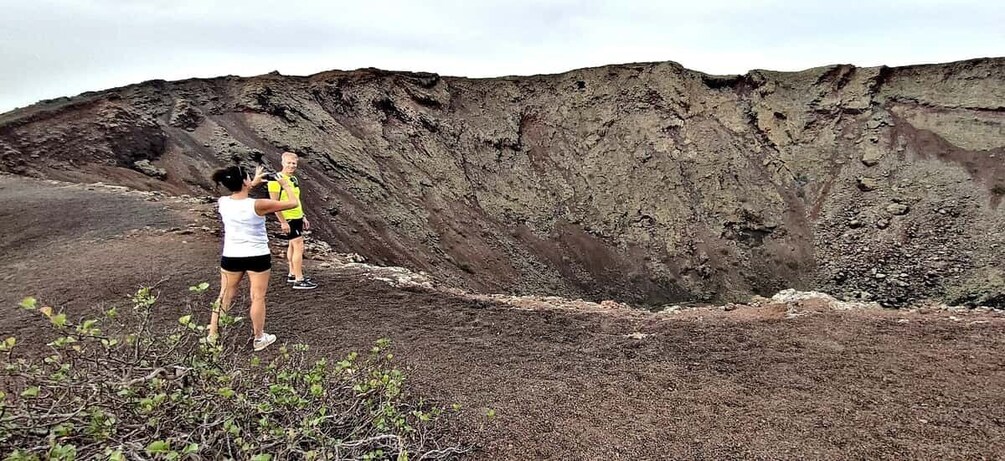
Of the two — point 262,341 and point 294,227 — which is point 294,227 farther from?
point 262,341

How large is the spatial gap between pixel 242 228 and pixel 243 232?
0.03 metres

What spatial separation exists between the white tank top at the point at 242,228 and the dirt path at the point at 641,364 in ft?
2.24

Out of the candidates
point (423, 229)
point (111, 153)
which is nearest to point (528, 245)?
point (423, 229)

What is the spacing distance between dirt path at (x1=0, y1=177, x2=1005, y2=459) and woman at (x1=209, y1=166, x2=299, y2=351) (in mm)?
574

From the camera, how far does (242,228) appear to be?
191 inches

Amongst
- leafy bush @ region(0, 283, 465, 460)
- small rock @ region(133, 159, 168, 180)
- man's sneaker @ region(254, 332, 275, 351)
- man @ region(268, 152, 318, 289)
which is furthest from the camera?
small rock @ region(133, 159, 168, 180)

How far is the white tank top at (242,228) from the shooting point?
4801mm

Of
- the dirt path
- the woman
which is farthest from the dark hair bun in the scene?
the dirt path

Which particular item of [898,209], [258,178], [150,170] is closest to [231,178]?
[258,178]

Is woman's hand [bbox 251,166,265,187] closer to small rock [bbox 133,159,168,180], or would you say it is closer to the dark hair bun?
the dark hair bun

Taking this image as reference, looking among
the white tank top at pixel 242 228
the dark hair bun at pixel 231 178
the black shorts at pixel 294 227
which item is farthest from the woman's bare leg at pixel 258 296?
the black shorts at pixel 294 227

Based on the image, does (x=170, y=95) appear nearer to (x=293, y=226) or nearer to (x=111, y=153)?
(x=111, y=153)

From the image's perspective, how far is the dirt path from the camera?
3.95m

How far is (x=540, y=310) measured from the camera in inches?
289
